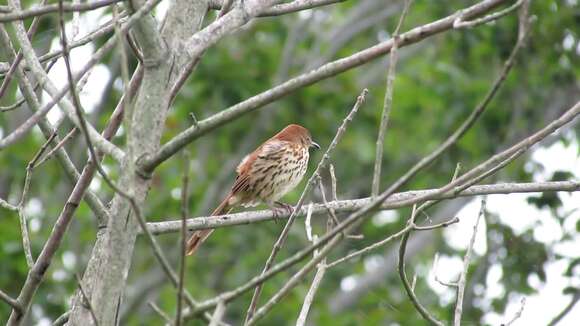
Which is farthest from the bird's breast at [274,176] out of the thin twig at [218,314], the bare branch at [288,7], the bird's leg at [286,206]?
the thin twig at [218,314]

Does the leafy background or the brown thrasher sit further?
the leafy background

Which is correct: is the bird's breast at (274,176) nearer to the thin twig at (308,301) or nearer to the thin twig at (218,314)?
the thin twig at (308,301)

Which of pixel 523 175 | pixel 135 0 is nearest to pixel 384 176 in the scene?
pixel 523 175

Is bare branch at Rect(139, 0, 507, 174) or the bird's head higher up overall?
bare branch at Rect(139, 0, 507, 174)

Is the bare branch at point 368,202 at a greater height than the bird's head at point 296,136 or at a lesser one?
greater

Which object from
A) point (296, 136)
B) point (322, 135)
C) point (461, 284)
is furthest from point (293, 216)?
point (322, 135)

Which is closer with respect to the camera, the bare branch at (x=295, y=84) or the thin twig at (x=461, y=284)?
the bare branch at (x=295, y=84)

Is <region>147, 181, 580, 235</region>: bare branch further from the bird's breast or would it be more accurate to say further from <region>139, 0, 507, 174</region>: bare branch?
the bird's breast

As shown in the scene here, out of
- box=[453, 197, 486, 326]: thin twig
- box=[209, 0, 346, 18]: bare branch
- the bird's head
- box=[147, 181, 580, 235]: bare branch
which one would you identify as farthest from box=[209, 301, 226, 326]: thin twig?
the bird's head

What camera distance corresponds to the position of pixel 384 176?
13016mm

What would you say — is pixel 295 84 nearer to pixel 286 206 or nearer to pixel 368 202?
pixel 368 202

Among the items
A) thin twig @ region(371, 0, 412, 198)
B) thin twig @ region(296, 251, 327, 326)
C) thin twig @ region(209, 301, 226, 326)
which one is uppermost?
thin twig @ region(371, 0, 412, 198)

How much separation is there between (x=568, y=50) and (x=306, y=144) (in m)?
4.37

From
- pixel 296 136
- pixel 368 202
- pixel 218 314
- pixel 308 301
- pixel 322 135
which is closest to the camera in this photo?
pixel 218 314
